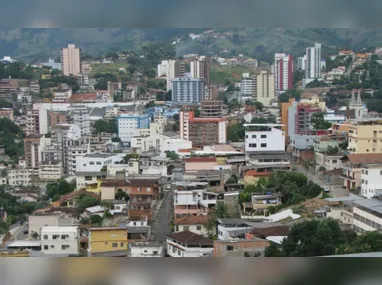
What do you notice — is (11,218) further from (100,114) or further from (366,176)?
(100,114)

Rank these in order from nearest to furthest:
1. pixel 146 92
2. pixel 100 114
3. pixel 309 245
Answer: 1. pixel 309 245
2. pixel 100 114
3. pixel 146 92

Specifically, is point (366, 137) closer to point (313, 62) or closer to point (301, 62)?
point (313, 62)

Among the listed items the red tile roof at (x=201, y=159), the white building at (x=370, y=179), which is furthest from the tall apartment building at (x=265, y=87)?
the white building at (x=370, y=179)

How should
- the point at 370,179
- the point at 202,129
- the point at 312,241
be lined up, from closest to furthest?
the point at 312,241
the point at 370,179
the point at 202,129

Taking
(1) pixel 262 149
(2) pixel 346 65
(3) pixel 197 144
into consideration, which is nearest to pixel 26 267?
(1) pixel 262 149

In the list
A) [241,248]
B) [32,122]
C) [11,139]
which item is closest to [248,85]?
[32,122]

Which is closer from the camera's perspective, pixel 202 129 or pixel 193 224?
pixel 193 224

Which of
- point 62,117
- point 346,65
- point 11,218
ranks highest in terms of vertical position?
point 346,65

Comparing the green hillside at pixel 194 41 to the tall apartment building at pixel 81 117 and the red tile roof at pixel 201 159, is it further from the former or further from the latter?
the red tile roof at pixel 201 159
